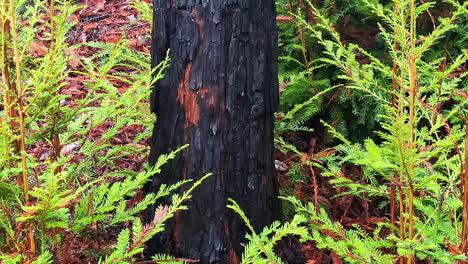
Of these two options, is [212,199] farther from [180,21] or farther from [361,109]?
[361,109]

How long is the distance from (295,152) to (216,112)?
1.04 m

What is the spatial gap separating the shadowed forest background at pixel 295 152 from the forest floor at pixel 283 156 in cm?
1

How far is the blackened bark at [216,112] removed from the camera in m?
2.20

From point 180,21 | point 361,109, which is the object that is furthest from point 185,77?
point 361,109

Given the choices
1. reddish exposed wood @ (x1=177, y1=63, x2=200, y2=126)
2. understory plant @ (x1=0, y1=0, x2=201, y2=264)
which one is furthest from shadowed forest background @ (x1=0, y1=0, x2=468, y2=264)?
reddish exposed wood @ (x1=177, y1=63, x2=200, y2=126)

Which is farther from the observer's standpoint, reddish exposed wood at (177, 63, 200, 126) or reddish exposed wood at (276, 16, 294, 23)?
reddish exposed wood at (276, 16, 294, 23)

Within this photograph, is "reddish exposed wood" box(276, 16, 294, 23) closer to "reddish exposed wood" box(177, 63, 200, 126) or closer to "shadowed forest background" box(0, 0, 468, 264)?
"shadowed forest background" box(0, 0, 468, 264)

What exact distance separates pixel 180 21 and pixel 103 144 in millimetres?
693

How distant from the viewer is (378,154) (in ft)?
5.44

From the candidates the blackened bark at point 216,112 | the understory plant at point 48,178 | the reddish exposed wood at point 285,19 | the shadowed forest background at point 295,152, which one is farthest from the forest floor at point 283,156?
the reddish exposed wood at point 285,19

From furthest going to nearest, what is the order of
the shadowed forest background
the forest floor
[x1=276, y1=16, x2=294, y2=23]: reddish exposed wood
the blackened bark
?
1. [x1=276, y1=16, x2=294, y2=23]: reddish exposed wood
2. the forest floor
3. the blackened bark
4. the shadowed forest background

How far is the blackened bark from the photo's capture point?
7.22ft

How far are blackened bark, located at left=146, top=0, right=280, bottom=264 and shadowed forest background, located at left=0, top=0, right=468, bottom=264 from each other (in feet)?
0.20

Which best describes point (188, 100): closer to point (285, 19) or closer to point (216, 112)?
point (216, 112)
